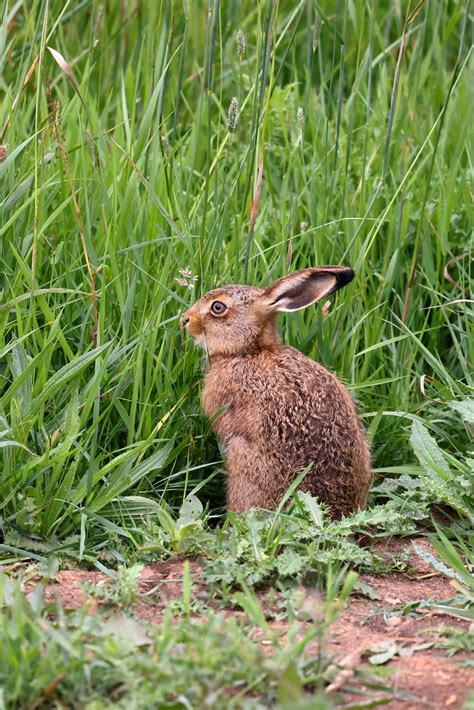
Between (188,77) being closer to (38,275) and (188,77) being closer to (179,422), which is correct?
(38,275)

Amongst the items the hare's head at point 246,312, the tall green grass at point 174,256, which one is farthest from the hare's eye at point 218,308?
the tall green grass at point 174,256

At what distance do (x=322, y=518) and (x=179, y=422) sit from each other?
33.9 inches

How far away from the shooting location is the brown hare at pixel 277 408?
464 cm

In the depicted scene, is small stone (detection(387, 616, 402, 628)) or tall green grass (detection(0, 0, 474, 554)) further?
tall green grass (detection(0, 0, 474, 554))

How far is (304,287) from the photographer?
4965 mm

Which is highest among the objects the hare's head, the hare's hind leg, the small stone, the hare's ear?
the hare's ear

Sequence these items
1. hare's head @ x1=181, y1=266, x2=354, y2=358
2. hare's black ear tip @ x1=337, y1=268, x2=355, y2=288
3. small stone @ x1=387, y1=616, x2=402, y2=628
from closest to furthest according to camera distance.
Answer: small stone @ x1=387, y1=616, x2=402, y2=628
hare's black ear tip @ x1=337, y1=268, x2=355, y2=288
hare's head @ x1=181, y1=266, x2=354, y2=358

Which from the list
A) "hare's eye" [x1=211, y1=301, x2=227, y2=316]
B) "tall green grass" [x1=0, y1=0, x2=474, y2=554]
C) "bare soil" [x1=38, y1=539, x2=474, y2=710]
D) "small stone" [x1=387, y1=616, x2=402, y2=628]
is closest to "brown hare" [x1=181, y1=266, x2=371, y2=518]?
"hare's eye" [x1=211, y1=301, x2=227, y2=316]

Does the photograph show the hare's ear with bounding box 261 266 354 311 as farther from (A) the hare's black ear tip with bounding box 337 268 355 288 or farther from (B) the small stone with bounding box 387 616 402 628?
(B) the small stone with bounding box 387 616 402 628

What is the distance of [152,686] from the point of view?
9.82 feet

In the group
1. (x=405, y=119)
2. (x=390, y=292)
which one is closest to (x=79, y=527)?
(x=390, y=292)

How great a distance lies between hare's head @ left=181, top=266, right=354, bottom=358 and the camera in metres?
4.96

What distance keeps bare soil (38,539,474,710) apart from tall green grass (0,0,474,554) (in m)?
0.39

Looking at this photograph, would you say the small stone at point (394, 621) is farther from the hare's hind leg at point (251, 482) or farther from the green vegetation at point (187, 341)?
the hare's hind leg at point (251, 482)
